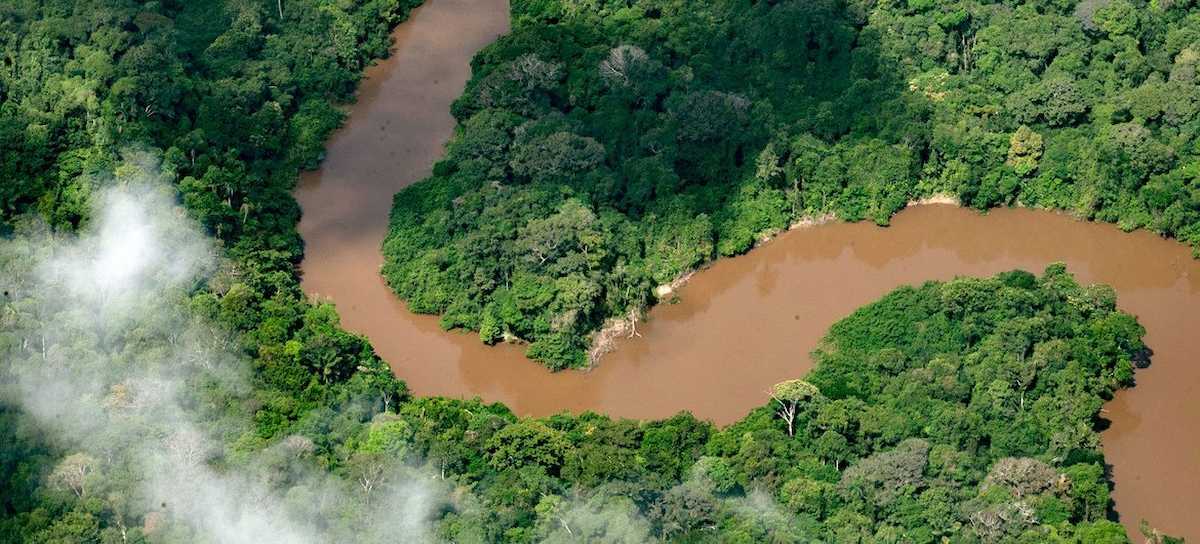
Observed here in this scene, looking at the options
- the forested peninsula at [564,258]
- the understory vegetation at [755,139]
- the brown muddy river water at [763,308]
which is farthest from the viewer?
the understory vegetation at [755,139]

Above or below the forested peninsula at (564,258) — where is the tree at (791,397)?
below

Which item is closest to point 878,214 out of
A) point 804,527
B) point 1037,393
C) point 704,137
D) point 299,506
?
point 704,137

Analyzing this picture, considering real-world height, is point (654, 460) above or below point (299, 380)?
below

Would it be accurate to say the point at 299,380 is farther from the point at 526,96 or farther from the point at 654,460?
the point at 526,96

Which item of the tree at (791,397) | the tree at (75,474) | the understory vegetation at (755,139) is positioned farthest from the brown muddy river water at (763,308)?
the tree at (75,474)

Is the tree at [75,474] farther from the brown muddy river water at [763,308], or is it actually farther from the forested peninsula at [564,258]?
the brown muddy river water at [763,308]

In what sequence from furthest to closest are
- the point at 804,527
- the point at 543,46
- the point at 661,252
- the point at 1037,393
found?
1. the point at 543,46
2. the point at 661,252
3. the point at 1037,393
4. the point at 804,527

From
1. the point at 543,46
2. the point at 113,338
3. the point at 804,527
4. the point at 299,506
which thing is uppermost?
the point at 543,46
